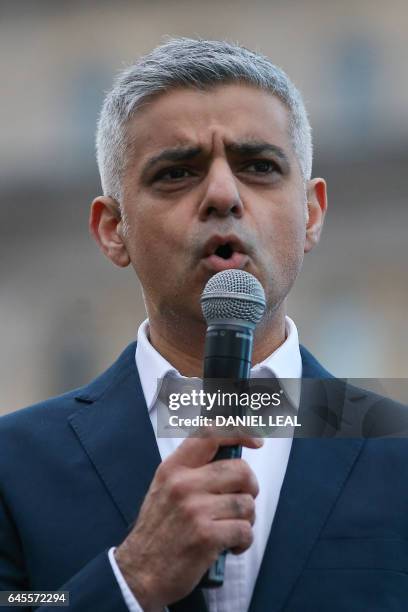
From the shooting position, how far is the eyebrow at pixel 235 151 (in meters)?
4.96

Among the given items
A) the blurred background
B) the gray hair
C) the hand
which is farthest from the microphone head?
the blurred background

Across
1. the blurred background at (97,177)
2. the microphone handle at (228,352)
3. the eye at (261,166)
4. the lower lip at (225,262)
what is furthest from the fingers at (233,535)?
the blurred background at (97,177)

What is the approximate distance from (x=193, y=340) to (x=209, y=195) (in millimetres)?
540

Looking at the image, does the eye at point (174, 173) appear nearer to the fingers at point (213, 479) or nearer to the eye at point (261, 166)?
the eye at point (261, 166)

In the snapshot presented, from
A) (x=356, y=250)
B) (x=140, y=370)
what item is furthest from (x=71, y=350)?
(x=140, y=370)

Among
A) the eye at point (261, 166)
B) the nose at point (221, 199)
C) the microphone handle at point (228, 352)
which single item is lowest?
the microphone handle at point (228, 352)

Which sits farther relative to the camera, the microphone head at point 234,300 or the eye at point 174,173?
the eye at point 174,173

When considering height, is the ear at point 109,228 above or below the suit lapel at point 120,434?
above

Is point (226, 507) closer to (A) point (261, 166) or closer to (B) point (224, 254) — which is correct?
(B) point (224, 254)

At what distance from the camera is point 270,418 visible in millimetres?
4770

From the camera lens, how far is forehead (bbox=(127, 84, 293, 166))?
5012mm

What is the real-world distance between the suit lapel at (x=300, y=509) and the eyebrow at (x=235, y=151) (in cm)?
94

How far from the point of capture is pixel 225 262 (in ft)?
15.6

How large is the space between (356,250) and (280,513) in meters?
25.7
